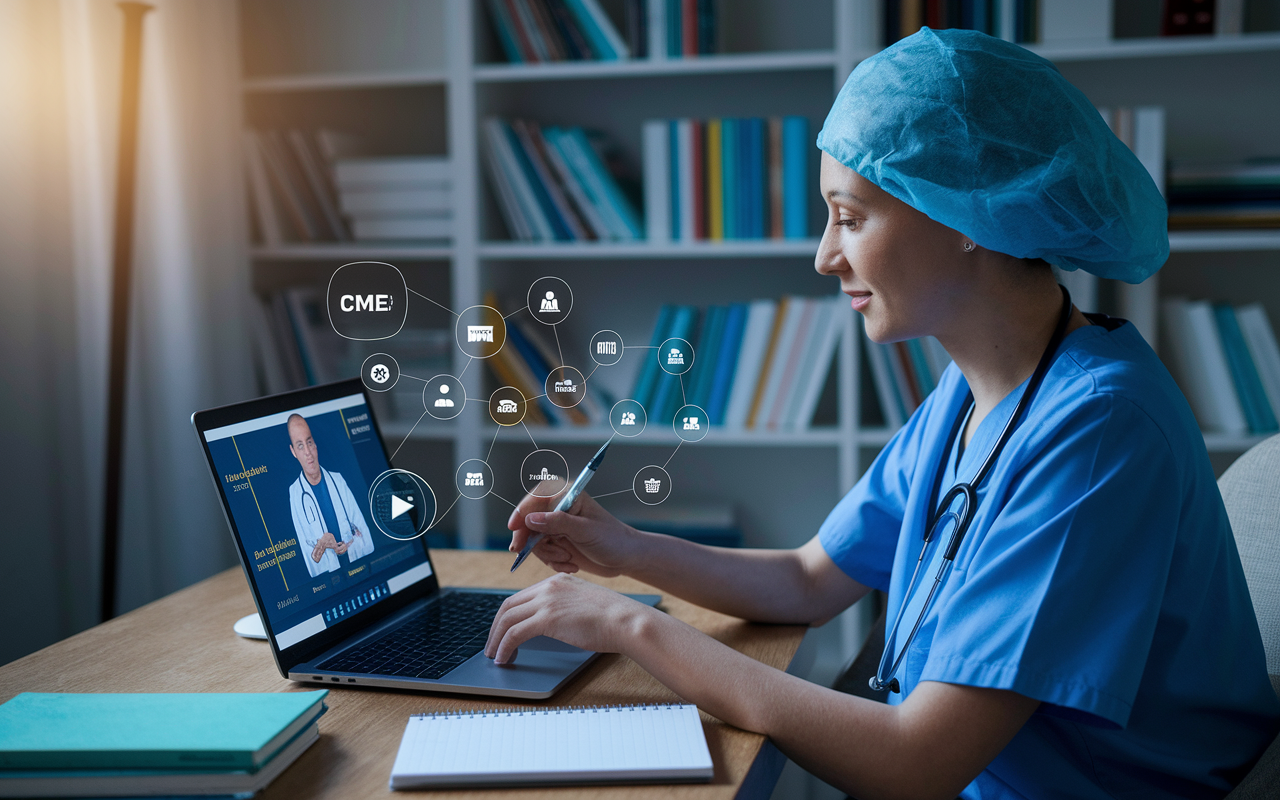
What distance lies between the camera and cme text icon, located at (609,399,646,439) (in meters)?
1.47

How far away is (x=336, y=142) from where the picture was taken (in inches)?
96.5

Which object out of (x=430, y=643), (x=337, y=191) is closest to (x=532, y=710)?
(x=430, y=643)

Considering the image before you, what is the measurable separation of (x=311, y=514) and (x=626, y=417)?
1.87 ft

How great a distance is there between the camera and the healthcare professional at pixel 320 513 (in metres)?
1.01

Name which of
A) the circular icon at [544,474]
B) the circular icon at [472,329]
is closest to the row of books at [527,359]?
the circular icon at [472,329]

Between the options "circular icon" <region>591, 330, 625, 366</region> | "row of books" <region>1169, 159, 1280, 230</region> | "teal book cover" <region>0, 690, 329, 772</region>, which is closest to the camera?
"teal book cover" <region>0, 690, 329, 772</region>

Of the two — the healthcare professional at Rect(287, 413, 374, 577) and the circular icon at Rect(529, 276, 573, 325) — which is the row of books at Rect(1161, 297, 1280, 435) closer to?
the circular icon at Rect(529, 276, 573, 325)

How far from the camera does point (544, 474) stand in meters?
1.18

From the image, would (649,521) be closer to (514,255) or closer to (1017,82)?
(514,255)

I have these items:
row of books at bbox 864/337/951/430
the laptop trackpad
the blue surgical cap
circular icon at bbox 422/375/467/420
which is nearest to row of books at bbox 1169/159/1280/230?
row of books at bbox 864/337/951/430

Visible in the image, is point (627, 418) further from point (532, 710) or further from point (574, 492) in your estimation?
point (532, 710)

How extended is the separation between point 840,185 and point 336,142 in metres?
1.83

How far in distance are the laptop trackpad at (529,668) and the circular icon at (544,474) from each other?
19cm

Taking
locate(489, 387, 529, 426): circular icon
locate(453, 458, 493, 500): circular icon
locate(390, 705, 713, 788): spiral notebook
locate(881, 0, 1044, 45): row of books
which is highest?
locate(881, 0, 1044, 45): row of books
